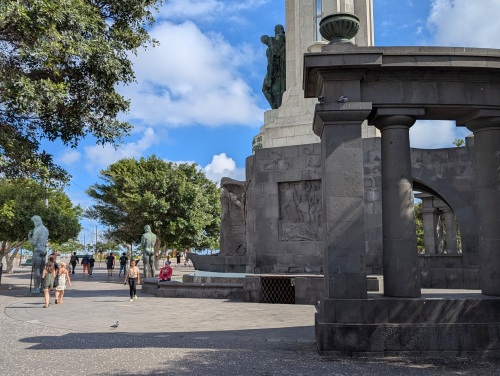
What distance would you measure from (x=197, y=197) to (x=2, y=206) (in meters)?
13.3

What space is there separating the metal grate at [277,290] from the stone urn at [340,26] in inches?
319

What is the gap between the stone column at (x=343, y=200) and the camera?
7.99 meters

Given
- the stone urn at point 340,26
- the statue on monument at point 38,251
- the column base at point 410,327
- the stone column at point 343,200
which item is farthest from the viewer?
the statue on monument at point 38,251

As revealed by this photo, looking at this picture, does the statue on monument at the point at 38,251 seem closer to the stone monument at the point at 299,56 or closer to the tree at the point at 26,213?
the tree at the point at 26,213

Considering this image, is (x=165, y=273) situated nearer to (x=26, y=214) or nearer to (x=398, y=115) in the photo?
(x=398, y=115)

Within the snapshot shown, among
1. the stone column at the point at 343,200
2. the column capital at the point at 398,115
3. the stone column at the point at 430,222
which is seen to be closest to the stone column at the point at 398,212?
the column capital at the point at 398,115

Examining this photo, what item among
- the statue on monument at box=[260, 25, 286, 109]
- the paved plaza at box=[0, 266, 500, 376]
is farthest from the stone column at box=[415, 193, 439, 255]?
the paved plaza at box=[0, 266, 500, 376]

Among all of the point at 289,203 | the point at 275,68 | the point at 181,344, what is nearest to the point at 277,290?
the point at 289,203

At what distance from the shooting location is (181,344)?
8.82 m

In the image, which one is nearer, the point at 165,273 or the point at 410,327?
the point at 410,327

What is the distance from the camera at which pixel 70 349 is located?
8.41m

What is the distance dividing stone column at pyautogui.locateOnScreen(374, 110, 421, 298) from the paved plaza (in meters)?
1.36

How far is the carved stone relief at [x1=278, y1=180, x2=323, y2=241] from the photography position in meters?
16.2

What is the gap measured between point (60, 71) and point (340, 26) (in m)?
10.7
